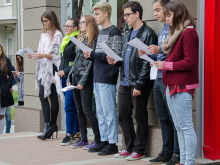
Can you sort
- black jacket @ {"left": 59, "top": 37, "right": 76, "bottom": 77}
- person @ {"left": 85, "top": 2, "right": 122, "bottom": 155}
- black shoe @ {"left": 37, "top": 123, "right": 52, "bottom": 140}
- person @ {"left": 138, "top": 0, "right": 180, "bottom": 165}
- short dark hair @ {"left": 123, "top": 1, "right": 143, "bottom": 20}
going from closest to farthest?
person @ {"left": 138, "top": 0, "right": 180, "bottom": 165}, short dark hair @ {"left": 123, "top": 1, "right": 143, "bottom": 20}, person @ {"left": 85, "top": 2, "right": 122, "bottom": 155}, black jacket @ {"left": 59, "top": 37, "right": 76, "bottom": 77}, black shoe @ {"left": 37, "top": 123, "right": 52, "bottom": 140}

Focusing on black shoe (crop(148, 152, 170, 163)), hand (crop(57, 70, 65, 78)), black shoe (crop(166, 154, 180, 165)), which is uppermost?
hand (crop(57, 70, 65, 78))

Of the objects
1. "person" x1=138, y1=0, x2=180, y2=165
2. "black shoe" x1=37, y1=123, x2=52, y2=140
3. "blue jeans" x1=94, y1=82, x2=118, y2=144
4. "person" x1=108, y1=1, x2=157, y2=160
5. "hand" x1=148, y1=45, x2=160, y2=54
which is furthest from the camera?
"black shoe" x1=37, y1=123, x2=52, y2=140

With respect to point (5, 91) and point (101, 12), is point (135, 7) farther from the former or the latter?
point (5, 91)

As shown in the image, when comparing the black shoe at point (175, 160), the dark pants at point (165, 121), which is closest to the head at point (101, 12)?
the dark pants at point (165, 121)

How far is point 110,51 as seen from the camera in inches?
201

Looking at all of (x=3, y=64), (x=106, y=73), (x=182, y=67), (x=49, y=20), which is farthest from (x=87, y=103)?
(x=3, y=64)

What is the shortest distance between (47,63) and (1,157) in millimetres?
2018

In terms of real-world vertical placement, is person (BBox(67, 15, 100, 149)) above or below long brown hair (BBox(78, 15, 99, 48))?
below

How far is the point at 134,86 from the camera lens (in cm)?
523

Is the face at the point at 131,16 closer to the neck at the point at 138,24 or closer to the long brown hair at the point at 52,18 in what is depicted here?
the neck at the point at 138,24

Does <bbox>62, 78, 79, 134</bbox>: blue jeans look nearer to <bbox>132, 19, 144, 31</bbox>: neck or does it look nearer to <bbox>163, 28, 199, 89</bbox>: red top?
<bbox>132, 19, 144, 31</bbox>: neck

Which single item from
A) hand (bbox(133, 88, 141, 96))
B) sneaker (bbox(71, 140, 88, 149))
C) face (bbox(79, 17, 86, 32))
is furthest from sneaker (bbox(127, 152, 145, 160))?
face (bbox(79, 17, 86, 32))

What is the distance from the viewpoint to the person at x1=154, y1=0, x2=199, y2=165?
412 centimetres

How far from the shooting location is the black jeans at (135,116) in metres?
5.26
